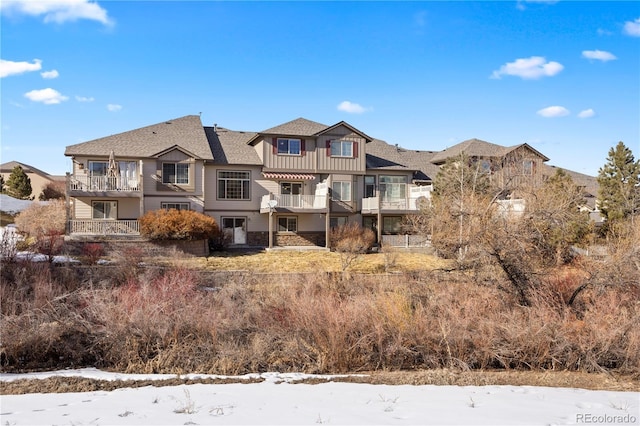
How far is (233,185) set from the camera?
29.1m

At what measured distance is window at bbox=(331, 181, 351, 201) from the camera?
29.9 metres

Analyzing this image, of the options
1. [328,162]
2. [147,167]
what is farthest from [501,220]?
[147,167]

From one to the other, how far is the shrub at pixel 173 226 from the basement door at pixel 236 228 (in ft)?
15.6

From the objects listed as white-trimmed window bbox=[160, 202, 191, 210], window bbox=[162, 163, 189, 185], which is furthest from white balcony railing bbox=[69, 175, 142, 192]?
white-trimmed window bbox=[160, 202, 191, 210]

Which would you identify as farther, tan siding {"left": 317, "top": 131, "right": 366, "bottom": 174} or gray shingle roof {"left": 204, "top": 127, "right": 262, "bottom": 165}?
tan siding {"left": 317, "top": 131, "right": 366, "bottom": 174}

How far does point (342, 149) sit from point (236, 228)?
322 inches

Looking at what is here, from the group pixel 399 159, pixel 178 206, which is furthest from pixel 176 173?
pixel 399 159

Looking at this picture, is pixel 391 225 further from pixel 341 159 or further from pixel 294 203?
pixel 294 203

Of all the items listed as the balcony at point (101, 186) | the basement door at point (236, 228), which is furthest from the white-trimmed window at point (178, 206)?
the basement door at point (236, 228)

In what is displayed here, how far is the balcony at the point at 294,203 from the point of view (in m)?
28.0

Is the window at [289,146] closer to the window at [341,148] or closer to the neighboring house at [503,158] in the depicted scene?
the window at [341,148]

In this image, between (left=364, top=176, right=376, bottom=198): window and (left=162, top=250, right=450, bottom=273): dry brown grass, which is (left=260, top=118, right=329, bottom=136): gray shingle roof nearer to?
(left=364, top=176, right=376, bottom=198): window

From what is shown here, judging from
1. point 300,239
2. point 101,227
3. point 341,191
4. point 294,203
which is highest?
point 341,191

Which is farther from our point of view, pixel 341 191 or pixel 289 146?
pixel 341 191
